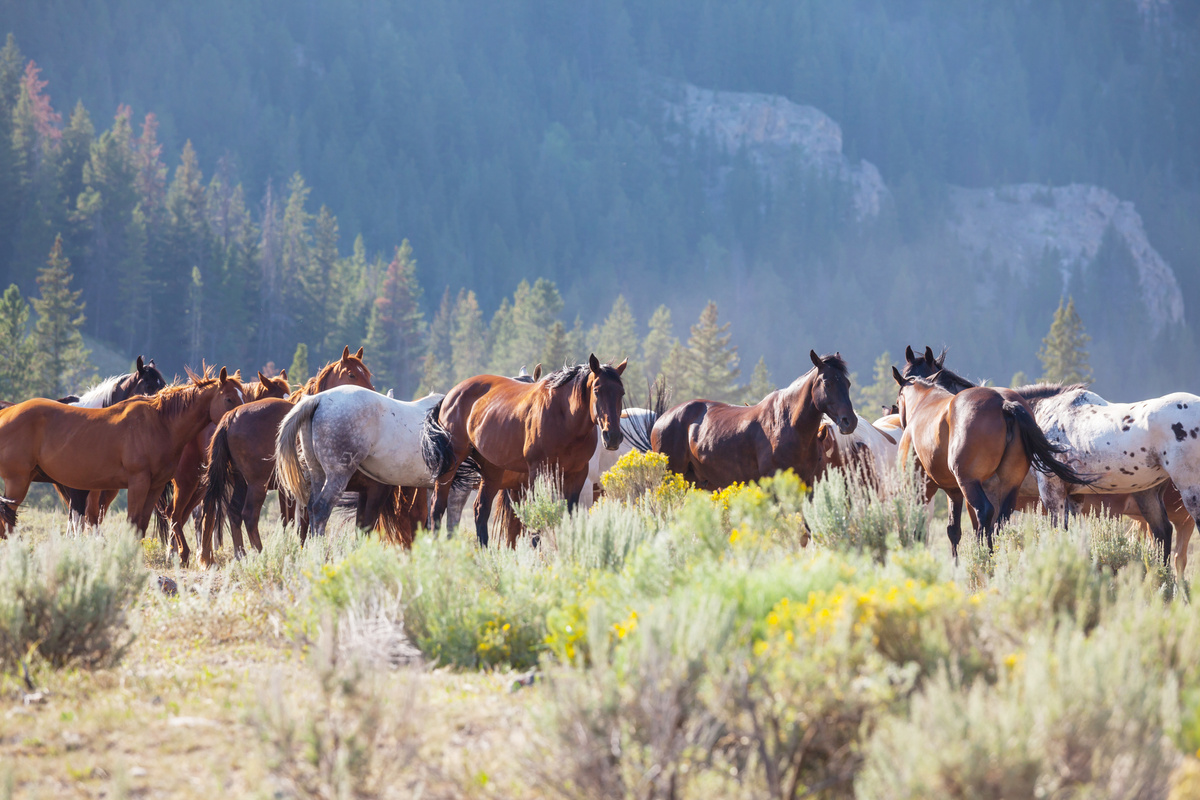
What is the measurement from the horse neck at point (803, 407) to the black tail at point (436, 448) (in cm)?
384

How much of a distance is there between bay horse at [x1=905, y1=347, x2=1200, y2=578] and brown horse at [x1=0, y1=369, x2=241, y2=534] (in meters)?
8.87

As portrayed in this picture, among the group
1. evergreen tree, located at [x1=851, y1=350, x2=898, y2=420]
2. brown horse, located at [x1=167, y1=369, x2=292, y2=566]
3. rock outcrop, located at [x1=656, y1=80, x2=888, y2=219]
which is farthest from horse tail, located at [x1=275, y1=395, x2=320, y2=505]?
rock outcrop, located at [x1=656, y1=80, x2=888, y2=219]

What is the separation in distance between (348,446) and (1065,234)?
5955 inches

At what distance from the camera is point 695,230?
15025 cm

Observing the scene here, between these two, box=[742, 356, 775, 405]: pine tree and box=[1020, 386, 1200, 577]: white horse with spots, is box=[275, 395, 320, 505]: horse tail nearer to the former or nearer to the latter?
box=[1020, 386, 1200, 577]: white horse with spots

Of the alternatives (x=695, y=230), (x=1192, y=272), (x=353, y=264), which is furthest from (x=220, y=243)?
(x=1192, y=272)

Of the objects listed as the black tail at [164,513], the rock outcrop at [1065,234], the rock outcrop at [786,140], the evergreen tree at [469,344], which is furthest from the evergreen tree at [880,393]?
the rock outcrop at [786,140]

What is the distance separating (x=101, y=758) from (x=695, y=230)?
494 ft

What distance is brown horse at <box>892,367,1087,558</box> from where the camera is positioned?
347 inches

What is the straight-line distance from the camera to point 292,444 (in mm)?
9914

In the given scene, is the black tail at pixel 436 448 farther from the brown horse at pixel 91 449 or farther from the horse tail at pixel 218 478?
the brown horse at pixel 91 449

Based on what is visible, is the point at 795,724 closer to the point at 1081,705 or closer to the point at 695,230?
the point at 1081,705

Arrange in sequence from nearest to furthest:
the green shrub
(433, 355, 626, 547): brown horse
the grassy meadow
A: 1. the grassy meadow
2. the green shrub
3. (433, 355, 626, 547): brown horse

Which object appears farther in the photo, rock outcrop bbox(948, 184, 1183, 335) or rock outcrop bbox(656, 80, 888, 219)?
rock outcrop bbox(656, 80, 888, 219)
